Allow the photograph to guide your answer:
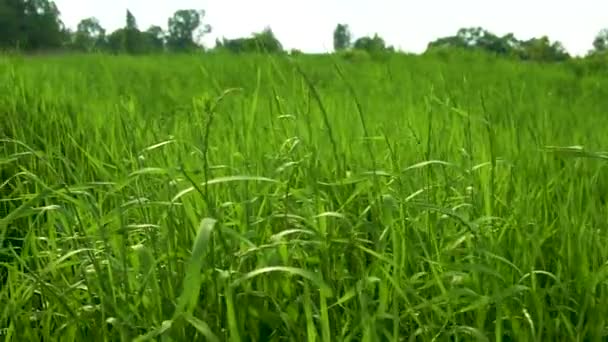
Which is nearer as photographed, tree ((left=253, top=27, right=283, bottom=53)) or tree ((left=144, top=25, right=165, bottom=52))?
tree ((left=253, top=27, right=283, bottom=53))

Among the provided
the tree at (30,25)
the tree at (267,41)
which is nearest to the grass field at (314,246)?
the tree at (267,41)

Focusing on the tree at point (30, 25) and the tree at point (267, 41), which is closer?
the tree at point (267, 41)

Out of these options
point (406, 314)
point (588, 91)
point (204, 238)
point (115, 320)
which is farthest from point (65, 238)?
point (588, 91)

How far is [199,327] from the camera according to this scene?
1249 millimetres

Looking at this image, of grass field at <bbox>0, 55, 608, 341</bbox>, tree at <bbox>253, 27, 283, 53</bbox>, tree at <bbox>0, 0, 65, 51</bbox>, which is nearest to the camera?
grass field at <bbox>0, 55, 608, 341</bbox>

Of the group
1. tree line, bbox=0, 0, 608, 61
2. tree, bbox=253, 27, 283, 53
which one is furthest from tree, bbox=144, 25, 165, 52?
tree, bbox=253, 27, 283, 53

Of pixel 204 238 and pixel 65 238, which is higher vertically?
pixel 204 238

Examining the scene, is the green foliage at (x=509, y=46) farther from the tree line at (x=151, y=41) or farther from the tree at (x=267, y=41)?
the tree at (x=267, y=41)

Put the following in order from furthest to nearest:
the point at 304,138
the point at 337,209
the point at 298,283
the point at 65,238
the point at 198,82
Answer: the point at 198,82, the point at 304,138, the point at 337,209, the point at 65,238, the point at 298,283

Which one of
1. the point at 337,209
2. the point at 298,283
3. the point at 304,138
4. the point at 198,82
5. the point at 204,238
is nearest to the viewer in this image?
the point at 204,238

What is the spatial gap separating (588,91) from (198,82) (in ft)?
7.04

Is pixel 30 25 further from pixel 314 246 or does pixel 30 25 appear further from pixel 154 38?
pixel 314 246

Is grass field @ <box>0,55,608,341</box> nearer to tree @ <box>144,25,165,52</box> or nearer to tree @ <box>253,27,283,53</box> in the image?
tree @ <box>253,27,283,53</box>

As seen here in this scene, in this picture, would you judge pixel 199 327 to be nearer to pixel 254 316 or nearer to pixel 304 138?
pixel 254 316
